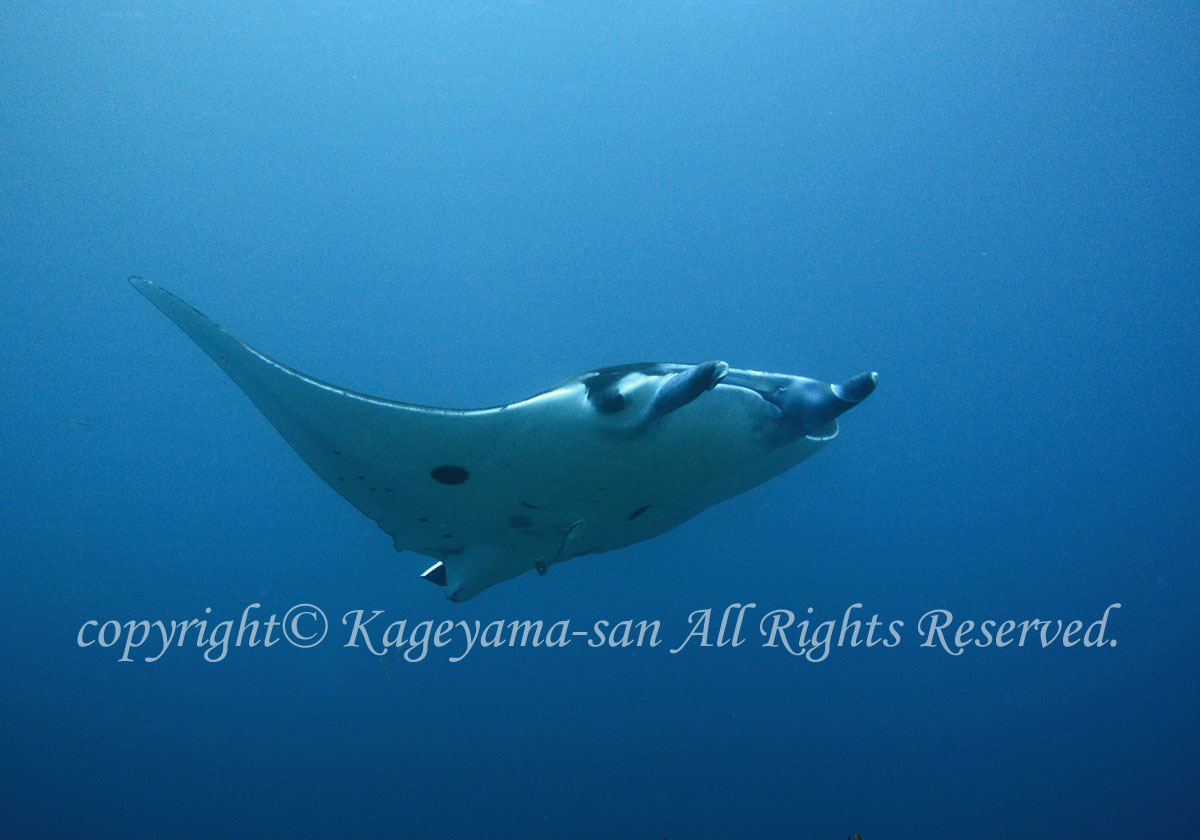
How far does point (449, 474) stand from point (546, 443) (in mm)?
341

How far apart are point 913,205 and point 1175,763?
7.91m

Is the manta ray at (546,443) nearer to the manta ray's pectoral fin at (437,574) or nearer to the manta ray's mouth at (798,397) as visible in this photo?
the manta ray's mouth at (798,397)

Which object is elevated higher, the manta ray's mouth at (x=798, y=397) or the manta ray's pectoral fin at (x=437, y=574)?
the manta ray's mouth at (x=798, y=397)

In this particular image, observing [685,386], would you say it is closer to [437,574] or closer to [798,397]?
[798,397]

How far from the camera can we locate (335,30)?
7.80 m

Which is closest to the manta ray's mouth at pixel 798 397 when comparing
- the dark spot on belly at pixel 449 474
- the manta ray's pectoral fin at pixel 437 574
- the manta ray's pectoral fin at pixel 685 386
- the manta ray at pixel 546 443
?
the manta ray at pixel 546 443

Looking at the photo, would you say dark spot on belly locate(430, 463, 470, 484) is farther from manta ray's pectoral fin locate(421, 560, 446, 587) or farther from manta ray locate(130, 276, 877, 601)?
manta ray's pectoral fin locate(421, 560, 446, 587)

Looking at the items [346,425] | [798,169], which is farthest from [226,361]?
[798,169]

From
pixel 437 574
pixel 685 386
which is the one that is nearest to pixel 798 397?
pixel 685 386

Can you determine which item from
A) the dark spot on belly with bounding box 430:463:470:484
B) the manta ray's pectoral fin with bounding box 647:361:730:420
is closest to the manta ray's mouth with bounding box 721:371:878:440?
the manta ray's pectoral fin with bounding box 647:361:730:420

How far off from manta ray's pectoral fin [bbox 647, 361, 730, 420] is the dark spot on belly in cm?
61

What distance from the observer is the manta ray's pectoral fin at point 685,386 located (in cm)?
129

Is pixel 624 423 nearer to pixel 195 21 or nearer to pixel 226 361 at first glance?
pixel 226 361

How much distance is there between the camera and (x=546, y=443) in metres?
1.64
